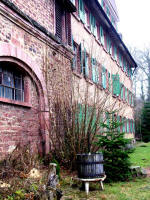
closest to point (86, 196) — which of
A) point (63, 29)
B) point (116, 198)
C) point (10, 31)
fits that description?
point (116, 198)

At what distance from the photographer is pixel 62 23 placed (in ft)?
37.8

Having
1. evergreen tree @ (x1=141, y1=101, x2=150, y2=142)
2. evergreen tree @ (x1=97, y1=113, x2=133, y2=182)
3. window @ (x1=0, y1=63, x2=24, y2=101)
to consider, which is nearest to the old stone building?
window @ (x1=0, y1=63, x2=24, y2=101)

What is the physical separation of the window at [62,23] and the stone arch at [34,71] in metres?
2.85

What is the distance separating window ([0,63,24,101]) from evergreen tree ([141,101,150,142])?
73.7ft

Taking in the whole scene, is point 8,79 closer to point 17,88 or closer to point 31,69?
point 17,88

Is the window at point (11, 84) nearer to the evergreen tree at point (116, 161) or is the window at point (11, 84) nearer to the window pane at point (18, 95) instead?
the window pane at point (18, 95)

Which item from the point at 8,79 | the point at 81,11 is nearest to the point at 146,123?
the point at 81,11

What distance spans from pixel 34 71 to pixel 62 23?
3928 mm

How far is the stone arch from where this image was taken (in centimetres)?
735

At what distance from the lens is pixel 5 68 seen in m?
7.74

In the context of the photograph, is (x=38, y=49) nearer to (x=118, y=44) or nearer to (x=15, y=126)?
(x=15, y=126)

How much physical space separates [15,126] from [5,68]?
5.78ft

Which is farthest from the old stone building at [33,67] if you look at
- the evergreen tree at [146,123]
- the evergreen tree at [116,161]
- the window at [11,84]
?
the evergreen tree at [146,123]

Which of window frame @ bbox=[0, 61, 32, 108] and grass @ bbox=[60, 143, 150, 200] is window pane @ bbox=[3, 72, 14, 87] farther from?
grass @ bbox=[60, 143, 150, 200]
